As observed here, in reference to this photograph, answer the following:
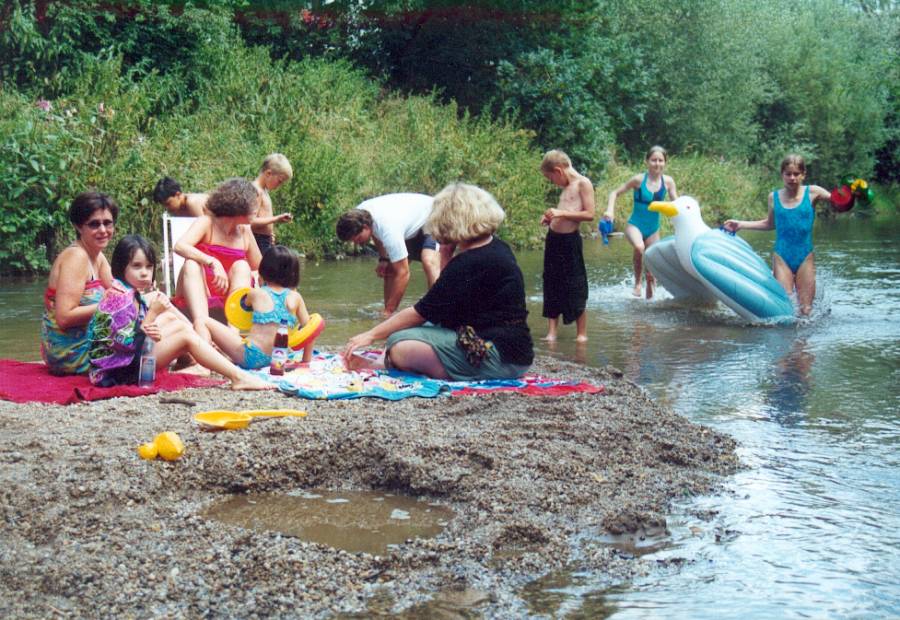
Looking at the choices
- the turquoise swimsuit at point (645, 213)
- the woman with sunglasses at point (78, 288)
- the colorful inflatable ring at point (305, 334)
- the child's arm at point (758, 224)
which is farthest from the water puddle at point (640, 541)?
the turquoise swimsuit at point (645, 213)

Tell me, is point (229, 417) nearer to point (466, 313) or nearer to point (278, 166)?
point (466, 313)

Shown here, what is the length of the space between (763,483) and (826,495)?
30 centimetres

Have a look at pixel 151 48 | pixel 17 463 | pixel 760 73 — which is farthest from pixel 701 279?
pixel 760 73

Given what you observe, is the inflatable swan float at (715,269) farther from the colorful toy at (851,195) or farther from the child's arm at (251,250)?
the child's arm at (251,250)

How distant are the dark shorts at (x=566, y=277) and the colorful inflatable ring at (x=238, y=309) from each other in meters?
2.88

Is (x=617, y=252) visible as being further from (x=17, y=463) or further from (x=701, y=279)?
(x=17, y=463)

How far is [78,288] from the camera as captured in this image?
6.77 meters

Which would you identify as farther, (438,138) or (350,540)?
(438,138)

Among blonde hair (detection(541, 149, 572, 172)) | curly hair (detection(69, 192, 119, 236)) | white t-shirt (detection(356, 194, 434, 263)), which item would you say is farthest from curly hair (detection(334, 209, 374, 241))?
curly hair (detection(69, 192, 119, 236))

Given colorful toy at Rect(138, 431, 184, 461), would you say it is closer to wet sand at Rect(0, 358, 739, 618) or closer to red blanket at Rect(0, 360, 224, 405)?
wet sand at Rect(0, 358, 739, 618)

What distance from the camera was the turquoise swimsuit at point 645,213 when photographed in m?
13.1

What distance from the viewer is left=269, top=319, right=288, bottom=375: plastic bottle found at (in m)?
7.12

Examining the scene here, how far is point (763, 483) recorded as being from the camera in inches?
202

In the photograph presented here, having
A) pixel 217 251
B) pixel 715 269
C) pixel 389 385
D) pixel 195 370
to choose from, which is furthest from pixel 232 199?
pixel 715 269
